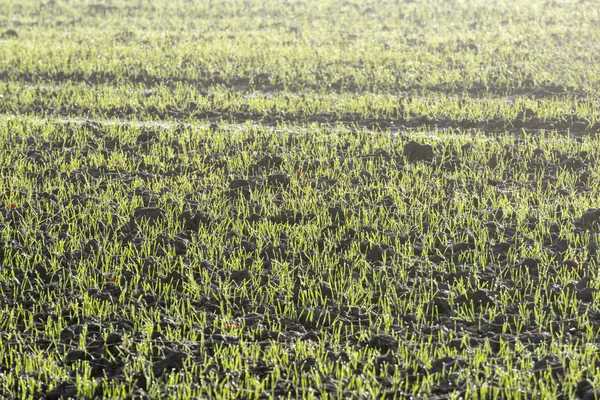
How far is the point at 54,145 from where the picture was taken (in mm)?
7707

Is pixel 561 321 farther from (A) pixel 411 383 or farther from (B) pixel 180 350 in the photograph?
(B) pixel 180 350

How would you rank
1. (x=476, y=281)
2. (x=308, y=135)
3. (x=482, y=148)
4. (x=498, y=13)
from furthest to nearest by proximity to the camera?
(x=498, y=13)
(x=308, y=135)
(x=482, y=148)
(x=476, y=281)

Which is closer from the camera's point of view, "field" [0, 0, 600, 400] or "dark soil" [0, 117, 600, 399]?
"field" [0, 0, 600, 400]

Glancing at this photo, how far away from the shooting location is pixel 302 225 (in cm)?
557

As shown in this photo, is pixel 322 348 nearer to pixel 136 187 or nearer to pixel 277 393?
pixel 277 393

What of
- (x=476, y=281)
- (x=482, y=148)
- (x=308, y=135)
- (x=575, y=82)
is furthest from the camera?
(x=575, y=82)

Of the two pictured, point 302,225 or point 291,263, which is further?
point 302,225

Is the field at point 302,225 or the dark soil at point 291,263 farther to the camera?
the dark soil at point 291,263

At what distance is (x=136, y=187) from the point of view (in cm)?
643

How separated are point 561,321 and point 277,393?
4.85 feet

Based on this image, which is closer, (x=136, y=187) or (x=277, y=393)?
(x=277, y=393)

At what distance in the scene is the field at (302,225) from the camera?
3.89 meters

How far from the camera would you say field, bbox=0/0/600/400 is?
153 inches

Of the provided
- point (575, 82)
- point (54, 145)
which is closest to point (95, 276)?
point (54, 145)
